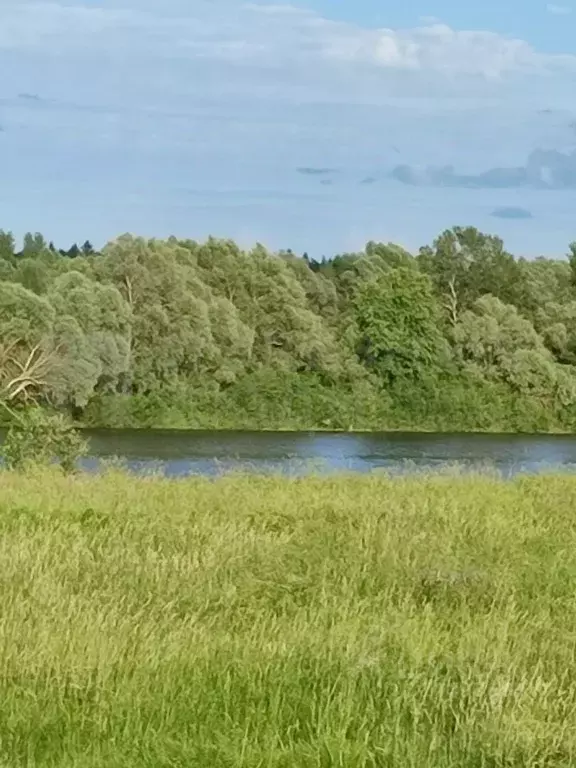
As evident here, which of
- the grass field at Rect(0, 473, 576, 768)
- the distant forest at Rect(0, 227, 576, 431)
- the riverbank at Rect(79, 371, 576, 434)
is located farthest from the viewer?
the riverbank at Rect(79, 371, 576, 434)

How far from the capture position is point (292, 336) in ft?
179

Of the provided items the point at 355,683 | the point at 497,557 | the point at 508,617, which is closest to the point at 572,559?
the point at 497,557

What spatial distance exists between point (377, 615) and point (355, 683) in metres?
1.48

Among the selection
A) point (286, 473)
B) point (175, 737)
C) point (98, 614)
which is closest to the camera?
point (175, 737)

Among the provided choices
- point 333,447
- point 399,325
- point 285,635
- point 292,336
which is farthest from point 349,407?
point 285,635

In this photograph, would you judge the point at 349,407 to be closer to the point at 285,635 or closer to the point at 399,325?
the point at 399,325

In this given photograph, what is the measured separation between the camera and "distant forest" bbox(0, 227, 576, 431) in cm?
4494

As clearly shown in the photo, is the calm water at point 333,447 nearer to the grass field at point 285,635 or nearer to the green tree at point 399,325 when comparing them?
the green tree at point 399,325

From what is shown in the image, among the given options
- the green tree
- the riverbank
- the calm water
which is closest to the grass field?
the calm water

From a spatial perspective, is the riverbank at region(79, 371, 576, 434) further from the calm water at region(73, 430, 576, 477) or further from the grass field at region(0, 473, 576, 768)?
the grass field at region(0, 473, 576, 768)

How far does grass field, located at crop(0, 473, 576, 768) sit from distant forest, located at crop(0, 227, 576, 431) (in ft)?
98.8

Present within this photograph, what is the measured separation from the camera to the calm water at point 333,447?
33566 millimetres

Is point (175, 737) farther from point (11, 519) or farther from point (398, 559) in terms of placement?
point (11, 519)

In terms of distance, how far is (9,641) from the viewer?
566cm
